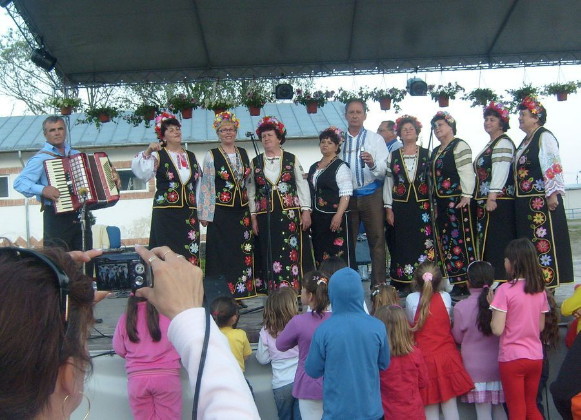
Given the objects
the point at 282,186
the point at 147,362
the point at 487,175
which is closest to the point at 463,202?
the point at 487,175

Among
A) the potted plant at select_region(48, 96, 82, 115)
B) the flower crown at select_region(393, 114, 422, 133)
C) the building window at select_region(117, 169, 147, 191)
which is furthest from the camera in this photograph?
the building window at select_region(117, 169, 147, 191)

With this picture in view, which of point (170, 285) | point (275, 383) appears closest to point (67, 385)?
point (170, 285)

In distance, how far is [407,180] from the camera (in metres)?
6.40

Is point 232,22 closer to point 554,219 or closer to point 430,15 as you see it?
point 430,15

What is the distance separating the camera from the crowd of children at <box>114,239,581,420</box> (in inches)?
146

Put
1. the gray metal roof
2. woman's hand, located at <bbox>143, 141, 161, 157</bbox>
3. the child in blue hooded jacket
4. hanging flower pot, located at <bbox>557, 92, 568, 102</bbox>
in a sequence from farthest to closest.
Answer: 1. the gray metal roof
2. hanging flower pot, located at <bbox>557, 92, 568, 102</bbox>
3. woman's hand, located at <bbox>143, 141, 161, 157</bbox>
4. the child in blue hooded jacket

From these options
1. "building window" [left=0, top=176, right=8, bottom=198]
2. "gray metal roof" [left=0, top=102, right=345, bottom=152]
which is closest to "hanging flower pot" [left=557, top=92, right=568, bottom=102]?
"gray metal roof" [left=0, top=102, right=345, bottom=152]

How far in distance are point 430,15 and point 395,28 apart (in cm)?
42

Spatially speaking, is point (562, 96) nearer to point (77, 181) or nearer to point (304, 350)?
point (304, 350)

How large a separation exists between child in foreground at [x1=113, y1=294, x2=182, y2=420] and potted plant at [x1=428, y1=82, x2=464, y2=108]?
4.80 metres

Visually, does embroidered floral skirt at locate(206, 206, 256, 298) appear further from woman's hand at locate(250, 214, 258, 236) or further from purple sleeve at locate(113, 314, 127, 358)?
purple sleeve at locate(113, 314, 127, 358)

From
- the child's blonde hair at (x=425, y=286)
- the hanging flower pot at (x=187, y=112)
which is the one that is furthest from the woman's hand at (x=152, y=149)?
the child's blonde hair at (x=425, y=286)

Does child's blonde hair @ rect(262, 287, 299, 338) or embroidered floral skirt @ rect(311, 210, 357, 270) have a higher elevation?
embroidered floral skirt @ rect(311, 210, 357, 270)

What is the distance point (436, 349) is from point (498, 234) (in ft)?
6.31
